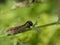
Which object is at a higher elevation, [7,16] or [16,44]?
[7,16]

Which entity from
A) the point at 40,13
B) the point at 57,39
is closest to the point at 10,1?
the point at 40,13

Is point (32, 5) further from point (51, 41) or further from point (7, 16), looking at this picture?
point (51, 41)

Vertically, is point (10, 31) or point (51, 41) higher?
point (10, 31)

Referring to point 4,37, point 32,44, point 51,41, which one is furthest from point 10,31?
point 51,41

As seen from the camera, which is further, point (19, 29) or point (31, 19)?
point (31, 19)

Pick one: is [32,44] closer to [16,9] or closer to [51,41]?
→ [51,41]

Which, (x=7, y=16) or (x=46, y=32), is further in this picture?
(x=7, y=16)
